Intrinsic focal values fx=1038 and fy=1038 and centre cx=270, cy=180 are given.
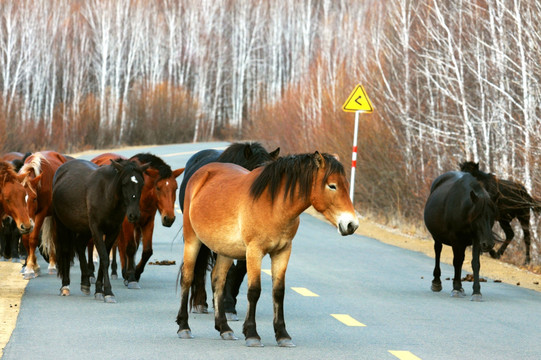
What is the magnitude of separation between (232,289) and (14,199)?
3446 millimetres

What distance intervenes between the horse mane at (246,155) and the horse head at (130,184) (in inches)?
49.2

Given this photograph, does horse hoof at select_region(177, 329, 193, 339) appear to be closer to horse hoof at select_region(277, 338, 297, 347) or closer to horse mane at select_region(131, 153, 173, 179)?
horse hoof at select_region(277, 338, 297, 347)

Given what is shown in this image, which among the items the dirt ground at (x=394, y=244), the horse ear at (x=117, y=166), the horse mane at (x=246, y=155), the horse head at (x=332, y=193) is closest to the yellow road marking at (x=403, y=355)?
the horse head at (x=332, y=193)

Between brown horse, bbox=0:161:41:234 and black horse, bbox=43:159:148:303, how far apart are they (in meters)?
0.44

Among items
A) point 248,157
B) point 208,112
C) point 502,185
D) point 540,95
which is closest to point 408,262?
point 502,185

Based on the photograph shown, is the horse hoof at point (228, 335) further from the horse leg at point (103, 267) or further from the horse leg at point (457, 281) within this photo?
the horse leg at point (457, 281)

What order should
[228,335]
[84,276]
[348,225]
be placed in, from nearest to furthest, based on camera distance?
1. [348,225]
2. [228,335]
3. [84,276]

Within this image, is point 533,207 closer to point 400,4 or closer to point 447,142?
point 447,142

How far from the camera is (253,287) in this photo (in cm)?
846

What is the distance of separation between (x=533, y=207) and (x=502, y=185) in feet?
2.65

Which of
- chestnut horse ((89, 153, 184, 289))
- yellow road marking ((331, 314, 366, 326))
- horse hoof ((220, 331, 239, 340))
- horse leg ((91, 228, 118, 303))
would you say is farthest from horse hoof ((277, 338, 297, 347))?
chestnut horse ((89, 153, 184, 289))

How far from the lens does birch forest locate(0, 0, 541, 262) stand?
71.9 ft

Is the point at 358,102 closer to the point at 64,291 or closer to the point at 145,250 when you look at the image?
the point at 145,250

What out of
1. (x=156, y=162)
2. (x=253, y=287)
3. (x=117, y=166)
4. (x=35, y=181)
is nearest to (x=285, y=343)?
(x=253, y=287)
